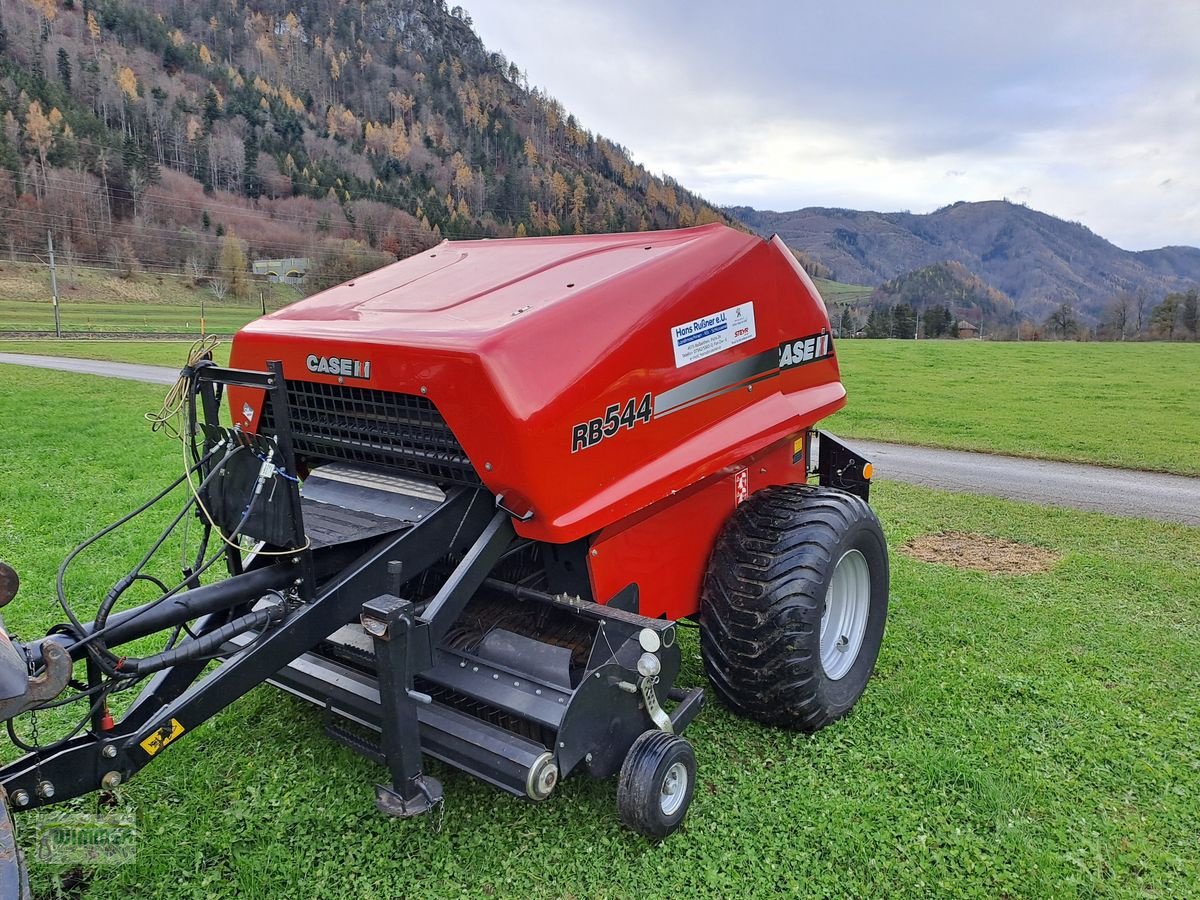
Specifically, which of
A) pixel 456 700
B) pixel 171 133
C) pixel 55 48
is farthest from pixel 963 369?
pixel 55 48

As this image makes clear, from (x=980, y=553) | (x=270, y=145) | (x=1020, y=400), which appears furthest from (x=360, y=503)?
(x=270, y=145)

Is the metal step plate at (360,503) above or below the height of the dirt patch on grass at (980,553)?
above

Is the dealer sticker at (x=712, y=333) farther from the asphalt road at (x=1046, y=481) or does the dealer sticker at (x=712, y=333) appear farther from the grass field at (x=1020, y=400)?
the asphalt road at (x=1046, y=481)

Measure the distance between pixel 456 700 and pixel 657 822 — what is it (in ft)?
2.81

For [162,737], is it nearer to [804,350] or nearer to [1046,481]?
[804,350]

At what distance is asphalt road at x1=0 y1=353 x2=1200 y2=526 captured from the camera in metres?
8.48

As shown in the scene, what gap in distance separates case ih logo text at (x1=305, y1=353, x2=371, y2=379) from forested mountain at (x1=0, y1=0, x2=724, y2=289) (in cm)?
2958

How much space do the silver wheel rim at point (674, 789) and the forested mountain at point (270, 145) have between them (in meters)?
30.0

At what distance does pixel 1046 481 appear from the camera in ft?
31.9

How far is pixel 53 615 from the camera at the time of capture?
4645 millimetres

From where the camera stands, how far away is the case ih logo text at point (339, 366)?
290cm

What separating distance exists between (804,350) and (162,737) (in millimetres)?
3042

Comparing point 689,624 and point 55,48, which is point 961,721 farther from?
point 55,48

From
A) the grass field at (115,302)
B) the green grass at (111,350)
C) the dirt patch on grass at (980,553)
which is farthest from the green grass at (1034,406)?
the grass field at (115,302)
